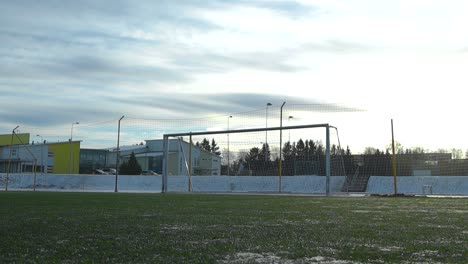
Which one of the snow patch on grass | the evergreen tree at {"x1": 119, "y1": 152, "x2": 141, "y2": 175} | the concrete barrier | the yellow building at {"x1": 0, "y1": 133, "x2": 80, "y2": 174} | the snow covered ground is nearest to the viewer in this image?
the snow patch on grass

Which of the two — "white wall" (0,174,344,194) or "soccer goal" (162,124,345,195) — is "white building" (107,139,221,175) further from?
"white wall" (0,174,344,194)

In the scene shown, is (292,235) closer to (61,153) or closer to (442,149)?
(442,149)

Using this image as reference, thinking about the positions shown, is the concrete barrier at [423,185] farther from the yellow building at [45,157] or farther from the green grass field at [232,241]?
the yellow building at [45,157]

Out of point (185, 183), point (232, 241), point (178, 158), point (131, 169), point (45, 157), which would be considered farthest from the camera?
point (45, 157)

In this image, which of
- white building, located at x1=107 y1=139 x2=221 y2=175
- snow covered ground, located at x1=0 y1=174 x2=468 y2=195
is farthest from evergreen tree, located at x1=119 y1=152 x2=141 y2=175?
snow covered ground, located at x1=0 y1=174 x2=468 y2=195

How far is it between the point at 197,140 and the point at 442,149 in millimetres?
12778

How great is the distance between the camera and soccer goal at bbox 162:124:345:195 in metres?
24.8

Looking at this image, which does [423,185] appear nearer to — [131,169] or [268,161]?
[268,161]

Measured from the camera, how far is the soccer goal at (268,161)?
2475 centimetres

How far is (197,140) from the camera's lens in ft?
93.7

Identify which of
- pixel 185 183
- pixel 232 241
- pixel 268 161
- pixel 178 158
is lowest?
pixel 232 241

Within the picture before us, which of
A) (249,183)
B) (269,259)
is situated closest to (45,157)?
(249,183)

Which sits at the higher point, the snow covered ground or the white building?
the white building

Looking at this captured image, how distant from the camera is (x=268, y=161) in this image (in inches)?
1030
